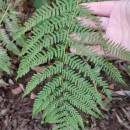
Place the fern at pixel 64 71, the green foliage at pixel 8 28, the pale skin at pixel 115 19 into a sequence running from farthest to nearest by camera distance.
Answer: the green foliage at pixel 8 28 < the pale skin at pixel 115 19 < the fern at pixel 64 71

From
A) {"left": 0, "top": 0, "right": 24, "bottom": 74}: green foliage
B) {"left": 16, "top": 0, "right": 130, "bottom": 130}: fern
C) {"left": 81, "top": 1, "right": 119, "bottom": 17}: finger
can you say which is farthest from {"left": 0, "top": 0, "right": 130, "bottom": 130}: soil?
{"left": 81, "top": 1, "right": 119, "bottom": 17}: finger

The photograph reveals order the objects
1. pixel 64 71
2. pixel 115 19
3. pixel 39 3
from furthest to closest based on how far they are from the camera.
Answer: pixel 39 3 < pixel 115 19 < pixel 64 71

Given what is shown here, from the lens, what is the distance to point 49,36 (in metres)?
2.43

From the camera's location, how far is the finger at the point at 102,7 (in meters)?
2.57

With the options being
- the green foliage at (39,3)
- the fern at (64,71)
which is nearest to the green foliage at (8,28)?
the green foliage at (39,3)

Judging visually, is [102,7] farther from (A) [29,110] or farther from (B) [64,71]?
(A) [29,110]

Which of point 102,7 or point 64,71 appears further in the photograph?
point 102,7

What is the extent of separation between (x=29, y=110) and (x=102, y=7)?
116 centimetres

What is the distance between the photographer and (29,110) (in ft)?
10.0

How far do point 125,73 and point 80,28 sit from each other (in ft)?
3.15

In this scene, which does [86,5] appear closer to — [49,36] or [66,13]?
[66,13]

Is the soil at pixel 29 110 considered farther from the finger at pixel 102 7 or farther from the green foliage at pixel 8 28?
the finger at pixel 102 7

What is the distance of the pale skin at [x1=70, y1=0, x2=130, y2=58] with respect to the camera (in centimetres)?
254

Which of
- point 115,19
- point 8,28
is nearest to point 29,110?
point 8,28
